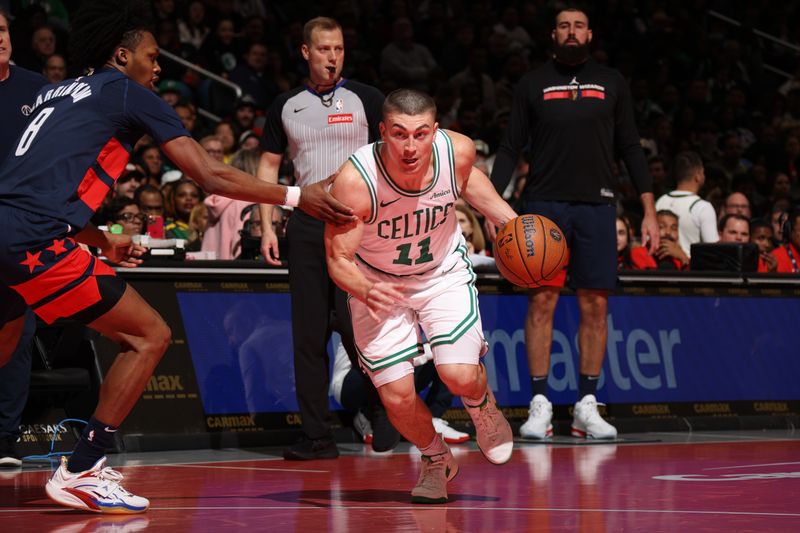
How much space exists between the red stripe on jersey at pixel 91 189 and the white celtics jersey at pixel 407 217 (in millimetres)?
1244

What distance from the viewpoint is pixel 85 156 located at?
607 centimetres

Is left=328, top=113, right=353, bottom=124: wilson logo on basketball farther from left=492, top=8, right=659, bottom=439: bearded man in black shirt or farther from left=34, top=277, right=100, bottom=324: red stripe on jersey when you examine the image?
left=34, top=277, right=100, bottom=324: red stripe on jersey

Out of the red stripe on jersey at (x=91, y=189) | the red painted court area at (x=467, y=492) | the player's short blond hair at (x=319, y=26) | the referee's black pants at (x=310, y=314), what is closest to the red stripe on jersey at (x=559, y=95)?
the player's short blond hair at (x=319, y=26)

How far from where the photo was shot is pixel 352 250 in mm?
6289

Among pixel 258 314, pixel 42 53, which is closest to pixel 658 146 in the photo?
pixel 42 53

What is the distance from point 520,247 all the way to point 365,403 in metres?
3.13

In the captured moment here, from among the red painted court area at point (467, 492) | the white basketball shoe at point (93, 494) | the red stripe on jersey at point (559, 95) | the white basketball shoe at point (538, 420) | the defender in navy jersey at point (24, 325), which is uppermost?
the red stripe on jersey at point (559, 95)

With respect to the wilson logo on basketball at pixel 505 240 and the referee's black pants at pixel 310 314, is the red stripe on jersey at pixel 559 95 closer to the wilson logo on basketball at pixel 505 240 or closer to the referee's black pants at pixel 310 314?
the referee's black pants at pixel 310 314

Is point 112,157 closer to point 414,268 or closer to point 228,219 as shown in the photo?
point 414,268

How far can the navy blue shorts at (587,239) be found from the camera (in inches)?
374

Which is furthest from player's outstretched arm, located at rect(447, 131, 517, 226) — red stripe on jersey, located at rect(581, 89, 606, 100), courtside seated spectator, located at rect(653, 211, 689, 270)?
courtside seated spectator, located at rect(653, 211, 689, 270)

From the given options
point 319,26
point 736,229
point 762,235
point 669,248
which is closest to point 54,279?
point 319,26

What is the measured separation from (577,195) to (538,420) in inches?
65.7

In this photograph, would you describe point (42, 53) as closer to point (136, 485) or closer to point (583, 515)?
point (136, 485)
